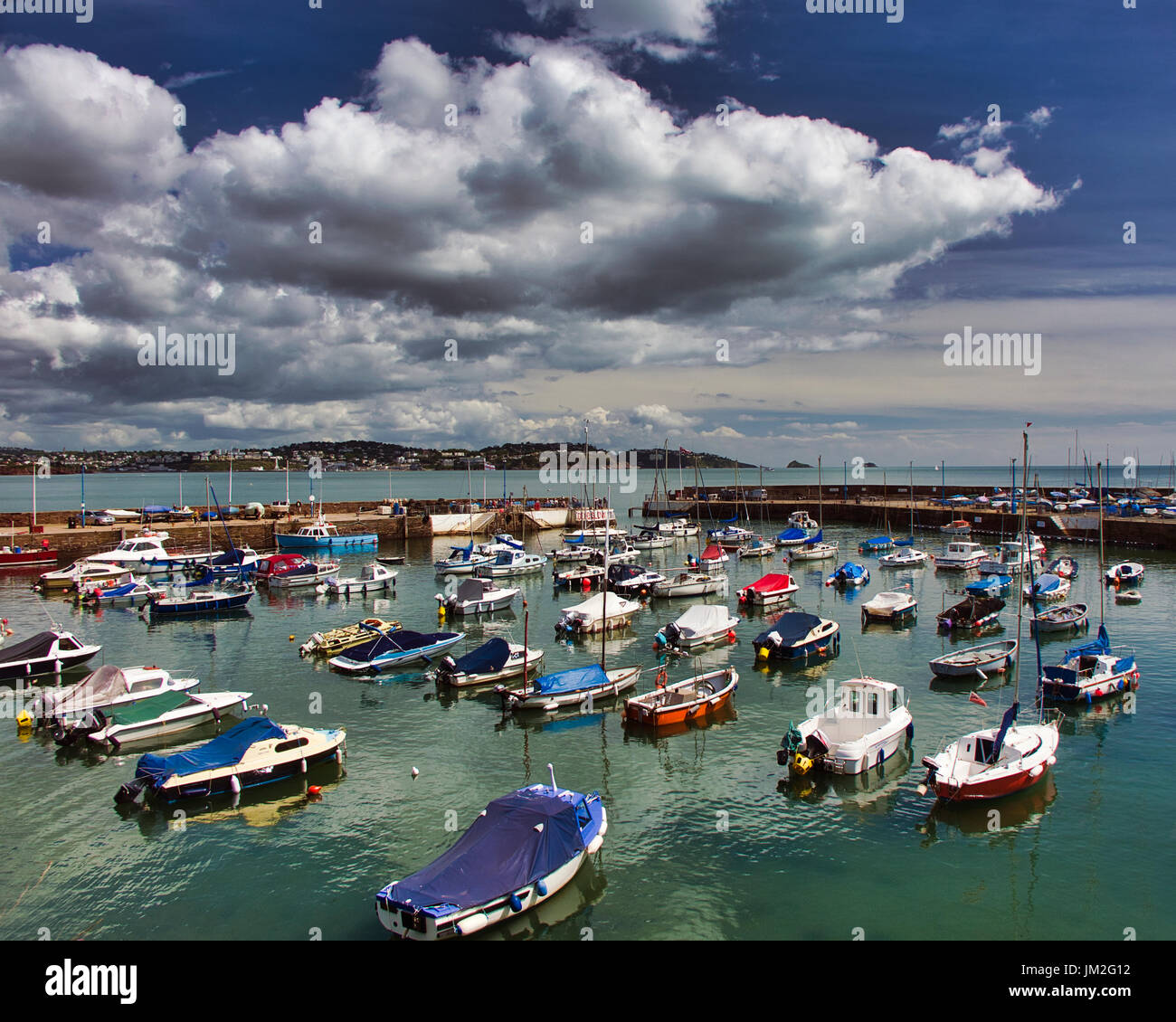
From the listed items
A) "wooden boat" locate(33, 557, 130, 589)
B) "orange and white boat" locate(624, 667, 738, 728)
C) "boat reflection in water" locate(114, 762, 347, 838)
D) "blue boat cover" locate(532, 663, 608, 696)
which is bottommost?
"boat reflection in water" locate(114, 762, 347, 838)

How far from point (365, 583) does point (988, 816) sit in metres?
46.7

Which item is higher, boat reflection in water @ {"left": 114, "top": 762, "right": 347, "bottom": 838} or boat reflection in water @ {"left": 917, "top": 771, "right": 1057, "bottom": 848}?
boat reflection in water @ {"left": 114, "top": 762, "right": 347, "bottom": 838}

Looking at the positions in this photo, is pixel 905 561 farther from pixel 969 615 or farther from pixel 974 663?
pixel 974 663

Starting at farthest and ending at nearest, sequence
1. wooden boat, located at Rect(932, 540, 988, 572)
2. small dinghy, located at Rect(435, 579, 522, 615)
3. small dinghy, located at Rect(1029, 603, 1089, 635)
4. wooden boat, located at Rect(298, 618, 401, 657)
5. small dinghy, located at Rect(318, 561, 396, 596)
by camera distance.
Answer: wooden boat, located at Rect(932, 540, 988, 572) < small dinghy, located at Rect(318, 561, 396, 596) < small dinghy, located at Rect(435, 579, 522, 615) < small dinghy, located at Rect(1029, 603, 1089, 635) < wooden boat, located at Rect(298, 618, 401, 657)

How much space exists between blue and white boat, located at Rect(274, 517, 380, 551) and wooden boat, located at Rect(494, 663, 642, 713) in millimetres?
55675

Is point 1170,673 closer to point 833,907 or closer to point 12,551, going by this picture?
point 833,907

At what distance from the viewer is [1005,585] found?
56.6 m

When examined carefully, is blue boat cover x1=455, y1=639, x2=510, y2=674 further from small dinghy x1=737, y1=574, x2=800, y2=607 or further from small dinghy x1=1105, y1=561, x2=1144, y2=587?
small dinghy x1=1105, y1=561, x2=1144, y2=587

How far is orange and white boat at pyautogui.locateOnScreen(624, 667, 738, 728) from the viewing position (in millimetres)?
28297

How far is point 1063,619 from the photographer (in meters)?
42.8

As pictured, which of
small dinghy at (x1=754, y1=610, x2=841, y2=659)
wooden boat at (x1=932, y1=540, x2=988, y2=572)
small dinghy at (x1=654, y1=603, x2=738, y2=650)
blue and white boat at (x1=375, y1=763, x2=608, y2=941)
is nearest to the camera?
blue and white boat at (x1=375, y1=763, x2=608, y2=941)

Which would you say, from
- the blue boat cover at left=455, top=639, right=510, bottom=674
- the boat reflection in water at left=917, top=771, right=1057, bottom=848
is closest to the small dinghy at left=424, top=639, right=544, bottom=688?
the blue boat cover at left=455, top=639, right=510, bottom=674

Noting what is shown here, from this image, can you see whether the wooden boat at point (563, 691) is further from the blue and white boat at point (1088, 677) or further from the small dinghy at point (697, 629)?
the blue and white boat at point (1088, 677)

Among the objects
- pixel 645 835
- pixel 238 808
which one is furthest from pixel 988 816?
pixel 238 808
